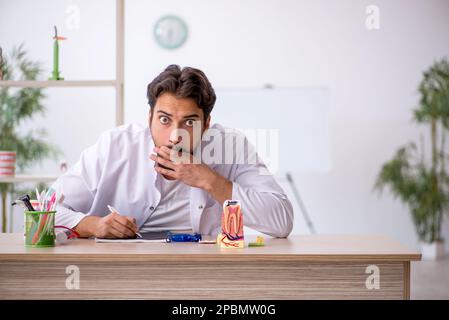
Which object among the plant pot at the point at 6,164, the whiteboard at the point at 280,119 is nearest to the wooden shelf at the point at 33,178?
the plant pot at the point at 6,164

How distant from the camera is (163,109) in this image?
2295mm

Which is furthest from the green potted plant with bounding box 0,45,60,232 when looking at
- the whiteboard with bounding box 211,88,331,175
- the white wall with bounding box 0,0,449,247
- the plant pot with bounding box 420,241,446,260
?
the plant pot with bounding box 420,241,446,260

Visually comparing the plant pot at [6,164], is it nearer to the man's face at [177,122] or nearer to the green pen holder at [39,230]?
the man's face at [177,122]

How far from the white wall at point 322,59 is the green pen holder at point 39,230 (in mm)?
4133

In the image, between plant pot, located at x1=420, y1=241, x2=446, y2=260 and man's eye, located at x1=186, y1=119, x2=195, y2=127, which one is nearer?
man's eye, located at x1=186, y1=119, x2=195, y2=127

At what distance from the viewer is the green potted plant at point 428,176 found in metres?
5.93

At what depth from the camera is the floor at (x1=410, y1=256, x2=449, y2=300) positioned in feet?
15.0

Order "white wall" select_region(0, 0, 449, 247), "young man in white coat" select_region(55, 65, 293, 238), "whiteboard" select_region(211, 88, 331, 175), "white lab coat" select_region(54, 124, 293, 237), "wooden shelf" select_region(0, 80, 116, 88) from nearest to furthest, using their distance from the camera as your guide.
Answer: "young man in white coat" select_region(55, 65, 293, 238), "white lab coat" select_region(54, 124, 293, 237), "wooden shelf" select_region(0, 80, 116, 88), "whiteboard" select_region(211, 88, 331, 175), "white wall" select_region(0, 0, 449, 247)

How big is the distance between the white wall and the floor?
583 millimetres

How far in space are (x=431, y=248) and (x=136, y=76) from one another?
2938 millimetres

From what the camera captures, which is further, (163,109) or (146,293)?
(163,109)

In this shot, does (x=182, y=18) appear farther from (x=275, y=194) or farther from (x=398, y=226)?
(x=275, y=194)

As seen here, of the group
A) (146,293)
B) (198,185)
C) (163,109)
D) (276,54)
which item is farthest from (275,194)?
(276,54)

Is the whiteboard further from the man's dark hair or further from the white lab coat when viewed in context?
the man's dark hair
